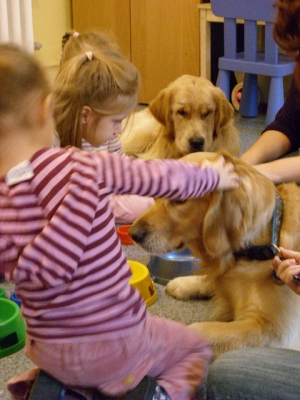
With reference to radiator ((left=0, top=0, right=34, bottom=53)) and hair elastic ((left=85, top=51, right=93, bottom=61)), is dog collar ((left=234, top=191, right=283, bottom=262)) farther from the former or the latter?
radiator ((left=0, top=0, right=34, bottom=53))

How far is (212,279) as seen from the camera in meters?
1.54

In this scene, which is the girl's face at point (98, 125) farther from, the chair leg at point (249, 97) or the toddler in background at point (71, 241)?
the chair leg at point (249, 97)

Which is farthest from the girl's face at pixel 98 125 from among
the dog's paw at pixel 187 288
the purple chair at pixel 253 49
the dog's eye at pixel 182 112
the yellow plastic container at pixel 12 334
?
the purple chair at pixel 253 49

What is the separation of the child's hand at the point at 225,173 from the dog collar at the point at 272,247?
0.51 feet

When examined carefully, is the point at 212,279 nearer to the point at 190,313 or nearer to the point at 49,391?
the point at 190,313

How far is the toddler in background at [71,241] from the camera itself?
93cm

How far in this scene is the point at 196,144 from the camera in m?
2.58

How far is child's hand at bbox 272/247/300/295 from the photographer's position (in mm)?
1167

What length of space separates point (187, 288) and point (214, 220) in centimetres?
49

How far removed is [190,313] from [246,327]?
0.36 metres

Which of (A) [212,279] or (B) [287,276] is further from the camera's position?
(A) [212,279]

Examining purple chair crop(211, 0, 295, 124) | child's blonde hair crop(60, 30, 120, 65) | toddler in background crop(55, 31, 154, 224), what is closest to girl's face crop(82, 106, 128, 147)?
toddler in background crop(55, 31, 154, 224)

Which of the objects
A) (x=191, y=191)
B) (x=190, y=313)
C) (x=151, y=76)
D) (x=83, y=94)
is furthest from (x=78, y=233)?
(x=151, y=76)

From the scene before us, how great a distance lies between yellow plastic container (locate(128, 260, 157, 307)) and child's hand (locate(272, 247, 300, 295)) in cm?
56
